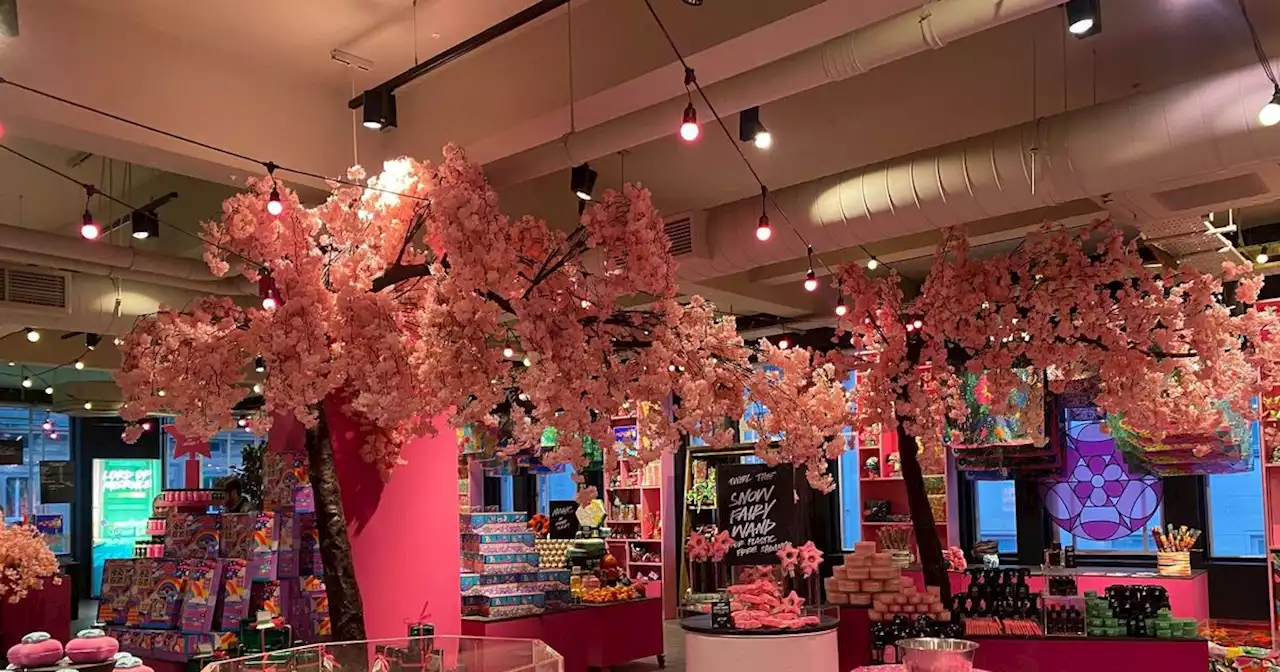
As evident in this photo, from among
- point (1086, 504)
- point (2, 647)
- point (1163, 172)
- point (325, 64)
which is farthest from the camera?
point (1086, 504)

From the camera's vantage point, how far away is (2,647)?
338 inches

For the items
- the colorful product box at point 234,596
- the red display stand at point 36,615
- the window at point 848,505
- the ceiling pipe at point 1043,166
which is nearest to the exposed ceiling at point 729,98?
the ceiling pipe at point 1043,166

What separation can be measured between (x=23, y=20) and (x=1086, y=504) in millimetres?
10517

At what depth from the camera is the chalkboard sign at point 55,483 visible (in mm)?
16812

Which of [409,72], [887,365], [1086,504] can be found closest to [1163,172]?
[887,365]

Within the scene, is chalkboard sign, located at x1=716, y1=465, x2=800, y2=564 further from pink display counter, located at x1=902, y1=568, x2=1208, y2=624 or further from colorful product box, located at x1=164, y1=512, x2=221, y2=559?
colorful product box, located at x1=164, y1=512, x2=221, y2=559

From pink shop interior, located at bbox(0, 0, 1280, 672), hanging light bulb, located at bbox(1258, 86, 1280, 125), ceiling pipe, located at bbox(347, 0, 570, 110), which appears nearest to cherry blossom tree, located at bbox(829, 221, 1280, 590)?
pink shop interior, located at bbox(0, 0, 1280, 672)

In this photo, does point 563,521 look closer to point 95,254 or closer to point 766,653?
point 95,254

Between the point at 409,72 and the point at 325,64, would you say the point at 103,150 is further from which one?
the point at 409,72

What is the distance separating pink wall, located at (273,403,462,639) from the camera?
6457 mm

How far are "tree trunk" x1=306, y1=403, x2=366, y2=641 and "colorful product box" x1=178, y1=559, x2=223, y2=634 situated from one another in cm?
85

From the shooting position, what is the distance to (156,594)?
6.07 metres

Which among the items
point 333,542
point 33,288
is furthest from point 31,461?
point 333,542

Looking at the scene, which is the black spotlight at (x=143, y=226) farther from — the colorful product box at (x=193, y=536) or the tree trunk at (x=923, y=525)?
the tree trunk at (x=923, y=525)
